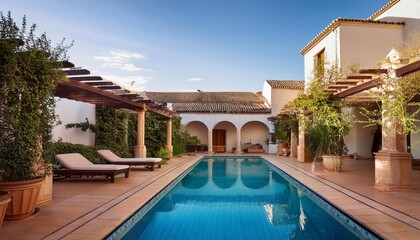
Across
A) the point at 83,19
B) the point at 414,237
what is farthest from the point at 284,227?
the point at 83,19

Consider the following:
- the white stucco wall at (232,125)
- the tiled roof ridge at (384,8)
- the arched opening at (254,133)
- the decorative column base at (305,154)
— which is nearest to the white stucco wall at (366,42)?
the tiled roof ridge at (384,8)

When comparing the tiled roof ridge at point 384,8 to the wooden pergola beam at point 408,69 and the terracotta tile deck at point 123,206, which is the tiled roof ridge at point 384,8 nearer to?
the terracotta tile deck at point 123,206

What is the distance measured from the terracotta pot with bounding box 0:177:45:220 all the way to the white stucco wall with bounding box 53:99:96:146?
6390mm

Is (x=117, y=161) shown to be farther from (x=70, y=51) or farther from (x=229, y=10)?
(x=229, y=10)

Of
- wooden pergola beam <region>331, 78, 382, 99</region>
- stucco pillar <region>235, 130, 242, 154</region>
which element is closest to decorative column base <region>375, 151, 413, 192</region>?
wooden pergola beam <region>331, 78, 382, 99</region>

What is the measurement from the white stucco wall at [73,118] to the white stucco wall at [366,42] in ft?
37.9

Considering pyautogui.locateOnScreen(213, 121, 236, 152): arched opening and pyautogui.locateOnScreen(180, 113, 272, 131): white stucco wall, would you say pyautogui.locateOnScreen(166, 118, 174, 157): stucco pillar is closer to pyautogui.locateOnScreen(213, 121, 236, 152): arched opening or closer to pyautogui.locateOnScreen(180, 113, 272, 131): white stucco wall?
pyautogui.locateOnScreen(180, 113, 272, 131): white stucco wall

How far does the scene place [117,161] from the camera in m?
11.7

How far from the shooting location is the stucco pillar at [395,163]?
7.65m

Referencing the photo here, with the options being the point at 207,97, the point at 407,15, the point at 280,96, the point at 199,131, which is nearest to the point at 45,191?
the point at 407,15

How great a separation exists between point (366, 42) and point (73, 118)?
1351 cm

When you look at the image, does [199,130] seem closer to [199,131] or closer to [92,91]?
[199,131]

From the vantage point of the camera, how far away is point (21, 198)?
5152mm

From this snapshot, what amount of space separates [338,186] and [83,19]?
9863 millimetres
